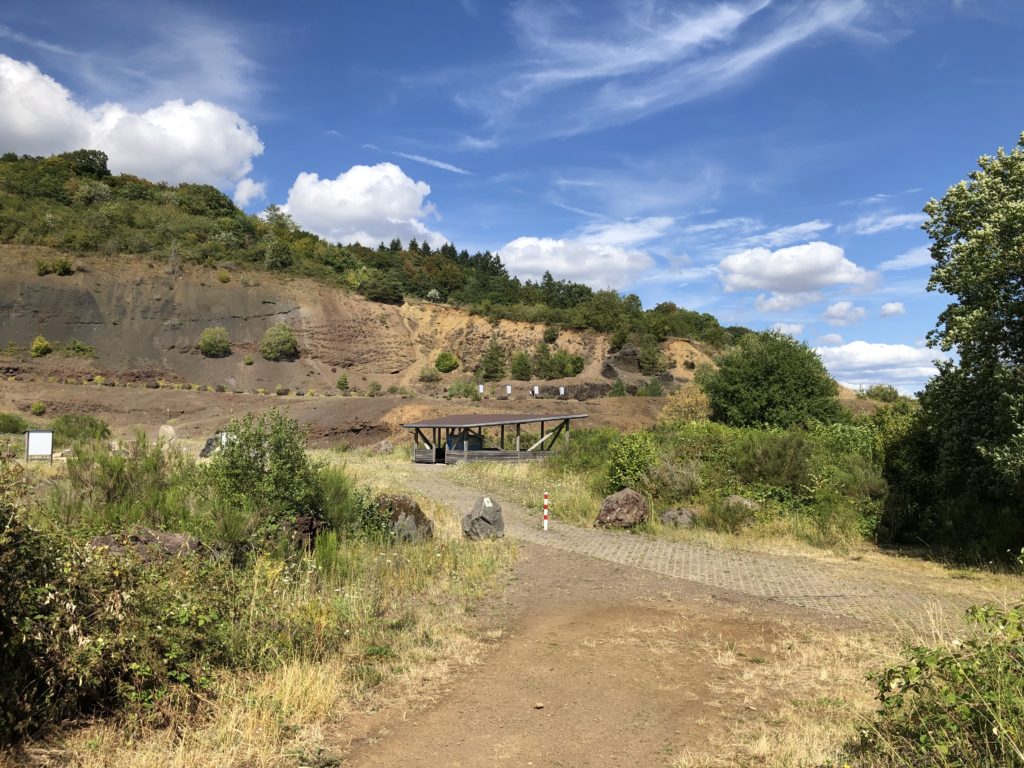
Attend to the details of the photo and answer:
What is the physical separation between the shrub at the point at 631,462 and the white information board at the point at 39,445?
14.8 metres

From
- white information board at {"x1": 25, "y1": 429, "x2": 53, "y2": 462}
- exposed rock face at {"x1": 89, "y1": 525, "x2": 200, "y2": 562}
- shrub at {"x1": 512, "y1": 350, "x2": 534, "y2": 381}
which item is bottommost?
white information board at {"x1": 25, "y1": 429, "x2": 53, "y2": 462}

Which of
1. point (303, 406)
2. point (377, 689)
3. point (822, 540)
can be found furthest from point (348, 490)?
point (303, 406)

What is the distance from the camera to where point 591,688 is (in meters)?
5.73

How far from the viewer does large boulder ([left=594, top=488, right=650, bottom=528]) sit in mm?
14516

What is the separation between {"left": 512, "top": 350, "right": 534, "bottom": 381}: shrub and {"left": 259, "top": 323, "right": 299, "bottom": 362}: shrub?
17.8m

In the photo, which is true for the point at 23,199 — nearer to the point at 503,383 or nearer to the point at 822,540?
the point at 503,383

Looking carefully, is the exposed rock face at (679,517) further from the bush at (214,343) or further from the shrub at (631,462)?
the bush at (214,343)

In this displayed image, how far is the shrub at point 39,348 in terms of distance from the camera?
48031 millimetres

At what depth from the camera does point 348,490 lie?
11719mm

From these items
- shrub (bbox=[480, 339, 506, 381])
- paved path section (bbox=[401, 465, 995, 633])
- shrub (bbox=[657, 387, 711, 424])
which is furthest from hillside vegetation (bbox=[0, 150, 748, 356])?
paved path section (bbox=[401, 465, 995, 633])

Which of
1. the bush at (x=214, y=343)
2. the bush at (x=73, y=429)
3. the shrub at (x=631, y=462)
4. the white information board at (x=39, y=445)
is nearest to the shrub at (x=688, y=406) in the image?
the shrub at (x=631, y=462)

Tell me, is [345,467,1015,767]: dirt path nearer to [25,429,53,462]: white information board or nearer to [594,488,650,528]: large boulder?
[594,488,650,528]: large boulder

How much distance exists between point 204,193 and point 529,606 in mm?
81605

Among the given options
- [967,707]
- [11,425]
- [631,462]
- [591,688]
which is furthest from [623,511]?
[11,425]
